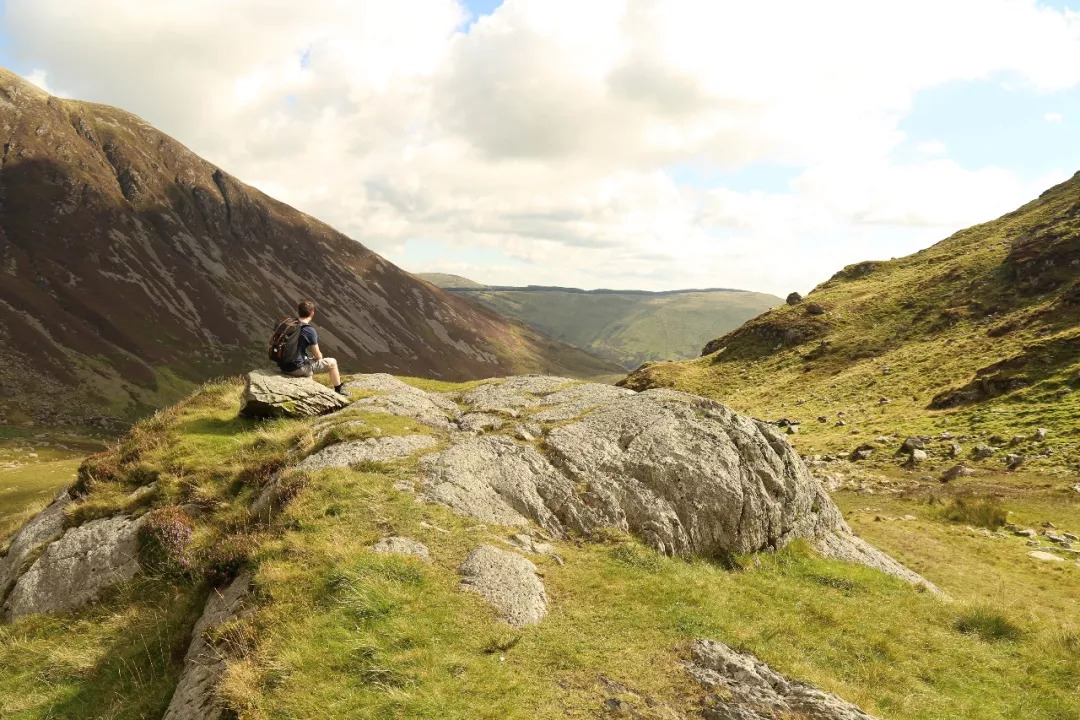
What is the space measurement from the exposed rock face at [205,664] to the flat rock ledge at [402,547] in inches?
99.4

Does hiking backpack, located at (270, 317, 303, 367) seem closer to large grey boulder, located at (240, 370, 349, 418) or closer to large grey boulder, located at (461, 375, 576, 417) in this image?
large grey boulder, located at (240, 370, 349, 418)

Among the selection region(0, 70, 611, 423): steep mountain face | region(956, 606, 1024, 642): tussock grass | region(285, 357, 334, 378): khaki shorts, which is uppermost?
region(0, 70, 611, 423): steep mountain face

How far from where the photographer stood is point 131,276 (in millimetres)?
132125

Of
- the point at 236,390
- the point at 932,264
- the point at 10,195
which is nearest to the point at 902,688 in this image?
the point at 236,390

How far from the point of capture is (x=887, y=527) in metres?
29.8

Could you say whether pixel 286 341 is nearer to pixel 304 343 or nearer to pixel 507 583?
pixel 304 343

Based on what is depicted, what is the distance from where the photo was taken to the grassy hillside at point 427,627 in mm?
8336

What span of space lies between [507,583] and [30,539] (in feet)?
47.8

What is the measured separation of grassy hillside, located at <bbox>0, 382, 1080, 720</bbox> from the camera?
8336mm

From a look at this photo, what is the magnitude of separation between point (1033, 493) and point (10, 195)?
18417 centimetres

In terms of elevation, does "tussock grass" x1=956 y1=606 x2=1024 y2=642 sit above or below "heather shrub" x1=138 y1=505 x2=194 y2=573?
below

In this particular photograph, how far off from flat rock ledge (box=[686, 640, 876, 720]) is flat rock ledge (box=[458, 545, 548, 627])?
310cm

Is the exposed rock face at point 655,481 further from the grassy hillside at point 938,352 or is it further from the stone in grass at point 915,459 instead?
the grassy hillside at point 938,352

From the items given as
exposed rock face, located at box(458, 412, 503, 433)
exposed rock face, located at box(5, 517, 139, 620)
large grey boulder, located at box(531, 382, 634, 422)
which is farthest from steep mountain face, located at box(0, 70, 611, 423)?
large grey boulder, located at box(531, 382, 634, 422)
